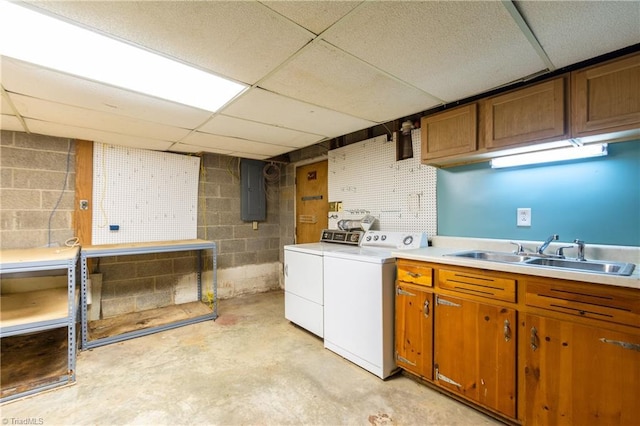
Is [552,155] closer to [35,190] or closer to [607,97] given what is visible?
[607,97]

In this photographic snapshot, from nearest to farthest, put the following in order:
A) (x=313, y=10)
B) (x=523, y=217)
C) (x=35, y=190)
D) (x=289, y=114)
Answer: (x=313, y=10) < (x=523, y=217) < (x=289, y=114) < (x=35, y=190)

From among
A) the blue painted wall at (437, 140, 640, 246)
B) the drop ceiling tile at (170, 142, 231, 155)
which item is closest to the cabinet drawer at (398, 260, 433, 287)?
the blue painted wall at (437, 140, 640, 246)

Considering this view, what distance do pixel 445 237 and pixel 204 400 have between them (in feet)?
7.36

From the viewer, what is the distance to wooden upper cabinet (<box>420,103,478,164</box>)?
2.04m

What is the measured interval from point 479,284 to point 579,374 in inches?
22.5

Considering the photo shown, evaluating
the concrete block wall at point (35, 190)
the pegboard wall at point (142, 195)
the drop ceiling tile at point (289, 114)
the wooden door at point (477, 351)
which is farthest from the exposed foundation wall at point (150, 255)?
the wooden door at point (477, 351)

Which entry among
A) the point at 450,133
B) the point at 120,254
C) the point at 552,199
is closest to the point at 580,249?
the point at 552,199

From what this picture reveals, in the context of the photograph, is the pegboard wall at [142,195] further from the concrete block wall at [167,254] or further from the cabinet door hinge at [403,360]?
the cabinet door hinge at [403,360]

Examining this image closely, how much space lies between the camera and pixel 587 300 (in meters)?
1.34

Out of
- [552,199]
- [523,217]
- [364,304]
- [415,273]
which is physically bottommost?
[364,304]

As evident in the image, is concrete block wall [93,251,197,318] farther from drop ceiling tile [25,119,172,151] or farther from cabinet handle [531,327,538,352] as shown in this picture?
cabinet handle [531,327,538,352]

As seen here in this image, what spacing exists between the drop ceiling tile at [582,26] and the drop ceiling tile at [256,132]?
83.2 inches

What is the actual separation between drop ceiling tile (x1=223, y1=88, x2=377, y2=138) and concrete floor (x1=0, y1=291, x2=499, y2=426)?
2.13 m

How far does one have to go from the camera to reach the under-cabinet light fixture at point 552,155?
176 cm
